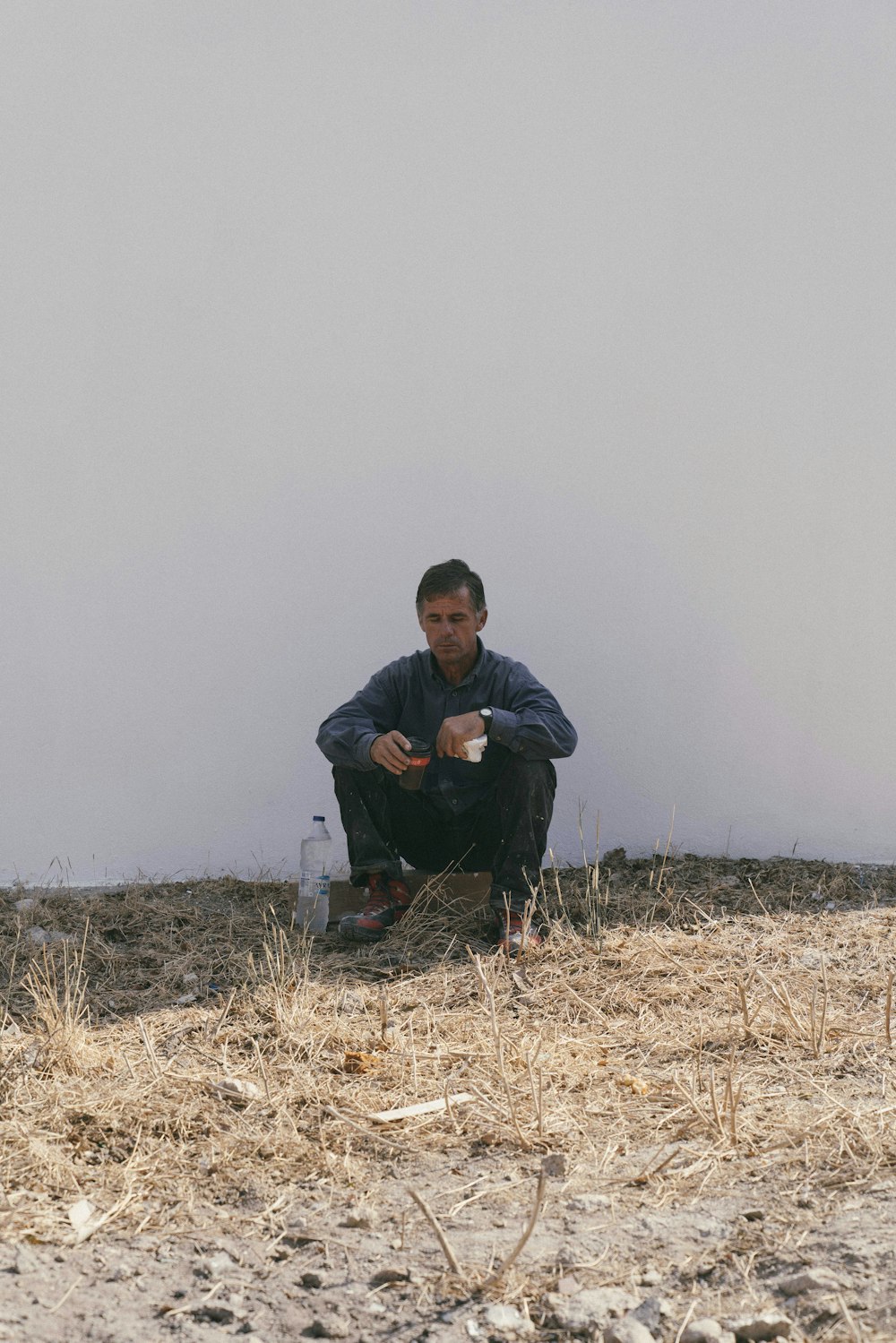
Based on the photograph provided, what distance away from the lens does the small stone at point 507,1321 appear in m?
1.48

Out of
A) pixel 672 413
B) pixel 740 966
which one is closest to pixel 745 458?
pixel 672 413

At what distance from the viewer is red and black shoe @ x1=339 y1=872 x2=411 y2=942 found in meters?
3.54

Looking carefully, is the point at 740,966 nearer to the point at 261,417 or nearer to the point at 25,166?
the point at 261,417

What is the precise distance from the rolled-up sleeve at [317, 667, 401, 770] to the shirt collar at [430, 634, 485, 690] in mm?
151

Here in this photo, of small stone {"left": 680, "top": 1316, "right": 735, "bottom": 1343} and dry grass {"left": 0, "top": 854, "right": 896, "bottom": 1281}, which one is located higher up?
small stone {"left": 680, "top": 1316, "right": 735, "bottom": 1343}

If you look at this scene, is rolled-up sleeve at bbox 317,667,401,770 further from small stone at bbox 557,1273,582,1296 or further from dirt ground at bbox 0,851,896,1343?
small stone at bbox 557,1273,582,1296

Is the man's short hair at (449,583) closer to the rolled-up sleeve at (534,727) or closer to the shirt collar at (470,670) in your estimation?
the shirt collar at (470,670)

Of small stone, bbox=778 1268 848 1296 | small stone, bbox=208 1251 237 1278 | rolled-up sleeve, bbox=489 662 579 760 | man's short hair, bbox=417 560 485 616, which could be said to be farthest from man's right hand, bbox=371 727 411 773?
small stone, bbox=778 1268 848 1296

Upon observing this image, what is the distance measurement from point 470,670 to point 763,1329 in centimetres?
261

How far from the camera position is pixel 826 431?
448 cm

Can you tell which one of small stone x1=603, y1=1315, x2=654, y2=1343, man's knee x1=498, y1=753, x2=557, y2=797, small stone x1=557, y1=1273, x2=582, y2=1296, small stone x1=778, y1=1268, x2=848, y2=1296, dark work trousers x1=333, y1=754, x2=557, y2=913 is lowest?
small stone x1=557, y1=1273, x2=582, y2=1296

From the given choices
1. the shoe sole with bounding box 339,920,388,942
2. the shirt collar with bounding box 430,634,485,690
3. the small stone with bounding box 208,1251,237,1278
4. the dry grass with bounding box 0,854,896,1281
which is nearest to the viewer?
A: the small stone with bounding box 208,1251,237,1278

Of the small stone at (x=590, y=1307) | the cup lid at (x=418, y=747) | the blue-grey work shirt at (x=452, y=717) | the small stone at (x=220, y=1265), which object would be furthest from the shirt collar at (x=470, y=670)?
the small stone at (x=590, y=1307)

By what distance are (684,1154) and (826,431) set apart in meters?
3.30
